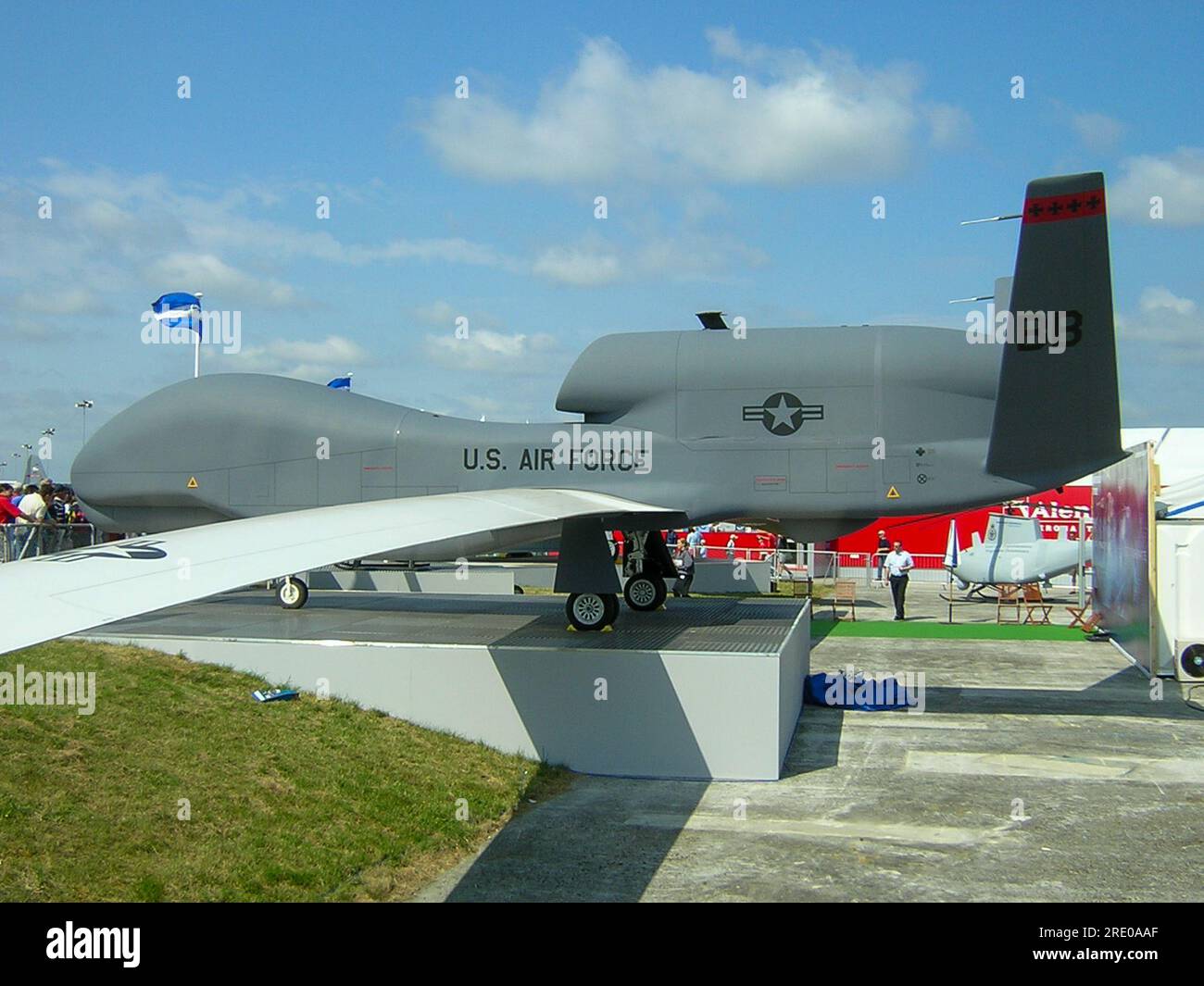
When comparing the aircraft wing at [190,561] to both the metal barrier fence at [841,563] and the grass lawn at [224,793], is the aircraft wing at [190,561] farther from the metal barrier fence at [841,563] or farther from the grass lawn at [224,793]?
the metal barrier fence at [841,563]

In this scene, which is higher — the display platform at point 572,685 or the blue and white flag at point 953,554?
the blue and white flag at point 953,554

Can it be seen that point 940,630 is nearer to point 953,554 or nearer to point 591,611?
point 953,554

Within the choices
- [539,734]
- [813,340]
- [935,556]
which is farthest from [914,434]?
[935,556]

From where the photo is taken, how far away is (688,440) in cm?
1420

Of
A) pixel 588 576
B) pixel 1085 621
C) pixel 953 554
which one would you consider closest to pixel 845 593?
pixel 1085 621

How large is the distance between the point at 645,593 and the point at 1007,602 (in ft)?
55.2

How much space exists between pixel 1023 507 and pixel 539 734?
29.7 m

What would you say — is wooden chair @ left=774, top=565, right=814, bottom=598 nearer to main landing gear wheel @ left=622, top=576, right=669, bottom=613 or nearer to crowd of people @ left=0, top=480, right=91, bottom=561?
main landing gear wheel @ left=622, top=576, right=669, bottom=613

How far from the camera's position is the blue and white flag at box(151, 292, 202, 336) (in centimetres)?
2423

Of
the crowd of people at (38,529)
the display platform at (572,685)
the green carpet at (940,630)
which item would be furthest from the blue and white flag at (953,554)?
the crowd of people at (38,529)

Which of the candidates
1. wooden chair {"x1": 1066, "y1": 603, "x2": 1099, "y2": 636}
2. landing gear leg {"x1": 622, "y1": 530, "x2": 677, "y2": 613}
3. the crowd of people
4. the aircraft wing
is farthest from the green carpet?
the aircraft wing

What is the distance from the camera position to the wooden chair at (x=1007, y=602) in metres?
26.4

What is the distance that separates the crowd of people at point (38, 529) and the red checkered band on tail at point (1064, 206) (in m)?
14.0
